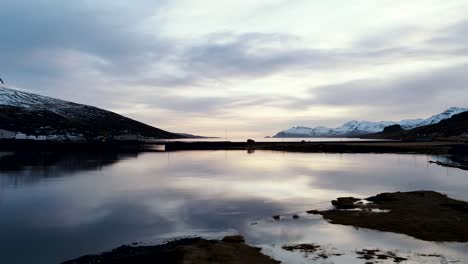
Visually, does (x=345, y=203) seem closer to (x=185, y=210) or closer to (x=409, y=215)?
(x=409, y=215)

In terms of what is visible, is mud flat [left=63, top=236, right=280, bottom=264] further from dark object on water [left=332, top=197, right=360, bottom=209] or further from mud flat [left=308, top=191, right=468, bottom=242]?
dark object on water [left=332, top=197, right=360, bottom=209]

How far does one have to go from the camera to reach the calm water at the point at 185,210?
81.7ft

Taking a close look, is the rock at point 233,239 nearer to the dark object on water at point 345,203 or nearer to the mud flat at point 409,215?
the mud flat at point 409,215

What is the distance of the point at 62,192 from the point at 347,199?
38686 millimetres

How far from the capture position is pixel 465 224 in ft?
93.1

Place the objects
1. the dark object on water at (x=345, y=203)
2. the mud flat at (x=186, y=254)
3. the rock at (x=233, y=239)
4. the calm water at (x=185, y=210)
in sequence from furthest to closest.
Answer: the dark object on water at (x=345, y=203), the rock at (x=233, y=239), the calm water at (x=185, y=210), the mud flat at (x=186, y=254)

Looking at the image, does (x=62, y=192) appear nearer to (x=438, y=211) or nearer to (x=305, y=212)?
(x=305, y=212)

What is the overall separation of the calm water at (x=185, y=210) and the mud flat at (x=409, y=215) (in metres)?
1.58

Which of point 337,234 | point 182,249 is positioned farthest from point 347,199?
point 182,249

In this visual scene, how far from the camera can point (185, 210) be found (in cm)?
3838

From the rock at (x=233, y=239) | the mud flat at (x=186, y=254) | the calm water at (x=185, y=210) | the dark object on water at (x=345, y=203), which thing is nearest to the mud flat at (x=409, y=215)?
the dark object on water at (x=345, y=203)

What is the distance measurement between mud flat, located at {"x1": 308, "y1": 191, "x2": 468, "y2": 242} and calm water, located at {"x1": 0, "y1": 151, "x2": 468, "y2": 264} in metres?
1.58

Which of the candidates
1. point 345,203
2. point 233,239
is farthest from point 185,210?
point 345,203

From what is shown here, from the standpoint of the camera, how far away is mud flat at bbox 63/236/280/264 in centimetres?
2119
